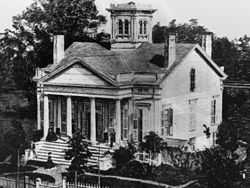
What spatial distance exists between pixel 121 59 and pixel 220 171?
1663 centimetres

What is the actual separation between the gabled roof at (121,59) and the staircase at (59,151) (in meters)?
3.97

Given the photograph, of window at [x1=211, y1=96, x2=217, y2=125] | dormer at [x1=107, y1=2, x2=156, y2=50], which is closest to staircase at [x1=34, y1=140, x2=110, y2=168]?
dormer at [x1=107, y1=2, x2=156, y2=50]

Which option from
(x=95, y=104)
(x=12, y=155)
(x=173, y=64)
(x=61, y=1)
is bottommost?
(x=12, y=155)

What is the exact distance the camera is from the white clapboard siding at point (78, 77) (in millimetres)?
35344

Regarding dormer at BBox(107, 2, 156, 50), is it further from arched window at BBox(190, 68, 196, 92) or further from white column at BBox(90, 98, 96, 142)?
white column at BBox(90, 98, 96, 142)

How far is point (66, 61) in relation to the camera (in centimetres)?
3831

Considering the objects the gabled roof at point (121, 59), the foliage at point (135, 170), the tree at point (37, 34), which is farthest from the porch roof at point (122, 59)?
the tree at point (37, 34)

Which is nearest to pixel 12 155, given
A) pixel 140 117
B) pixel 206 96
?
pixel 140 117

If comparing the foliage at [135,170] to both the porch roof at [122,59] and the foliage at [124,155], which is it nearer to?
the foliage at [124,155]

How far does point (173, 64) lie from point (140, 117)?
149 inches

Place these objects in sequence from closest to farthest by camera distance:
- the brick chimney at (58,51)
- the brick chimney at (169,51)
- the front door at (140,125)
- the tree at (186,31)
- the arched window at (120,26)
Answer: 1. the front door at (140,125)
2. the brick chimney at (169,51)
3. the brick chimney at (58,51)
4. the arched window at (120,26)
5. the tree at (186,31)

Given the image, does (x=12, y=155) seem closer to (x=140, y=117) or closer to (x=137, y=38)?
Answer: (x=140, y=117)

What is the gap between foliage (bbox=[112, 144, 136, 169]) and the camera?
104 ft

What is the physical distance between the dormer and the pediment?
20.6 ft
